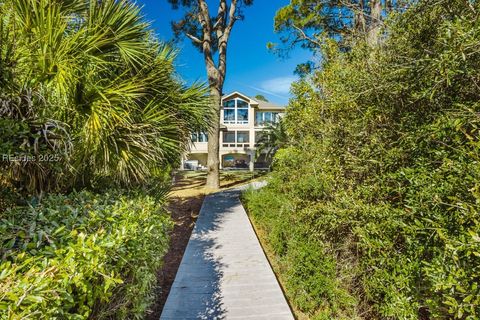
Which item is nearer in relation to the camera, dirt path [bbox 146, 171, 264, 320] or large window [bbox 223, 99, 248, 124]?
dirt path [bbox 146, 171, 264, 320]

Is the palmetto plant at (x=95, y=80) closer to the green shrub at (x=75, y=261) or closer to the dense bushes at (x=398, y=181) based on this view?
the green shrub at (x=75, y=261)

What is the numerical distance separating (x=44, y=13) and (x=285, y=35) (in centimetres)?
1063

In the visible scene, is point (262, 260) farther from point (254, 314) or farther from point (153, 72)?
point (153, 72)

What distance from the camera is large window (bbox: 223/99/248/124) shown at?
3553cm

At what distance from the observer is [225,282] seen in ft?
15.1

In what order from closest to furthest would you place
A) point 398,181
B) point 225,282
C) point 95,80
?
point 398,181, point 95,80, point 225,282

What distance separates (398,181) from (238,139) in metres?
33.8

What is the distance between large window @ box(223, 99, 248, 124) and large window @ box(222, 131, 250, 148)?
1493 millimetres

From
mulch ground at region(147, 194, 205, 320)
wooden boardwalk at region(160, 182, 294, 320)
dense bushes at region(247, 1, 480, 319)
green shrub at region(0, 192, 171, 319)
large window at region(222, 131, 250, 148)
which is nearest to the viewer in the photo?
green shrub at region(0, 192, 171, 319)

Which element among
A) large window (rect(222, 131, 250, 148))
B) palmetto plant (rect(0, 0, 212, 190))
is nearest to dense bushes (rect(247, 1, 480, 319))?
palmetto plant (rect(0, 0, 212, 190))

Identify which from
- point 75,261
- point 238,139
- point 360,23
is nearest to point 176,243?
point 75,261

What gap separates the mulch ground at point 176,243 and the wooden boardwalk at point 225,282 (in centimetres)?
22

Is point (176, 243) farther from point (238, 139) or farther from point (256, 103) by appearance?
point (256, 103)

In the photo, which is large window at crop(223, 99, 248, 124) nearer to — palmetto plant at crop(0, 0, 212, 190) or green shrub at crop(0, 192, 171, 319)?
palmetto plant at crop(0, 0, 212, 190)
